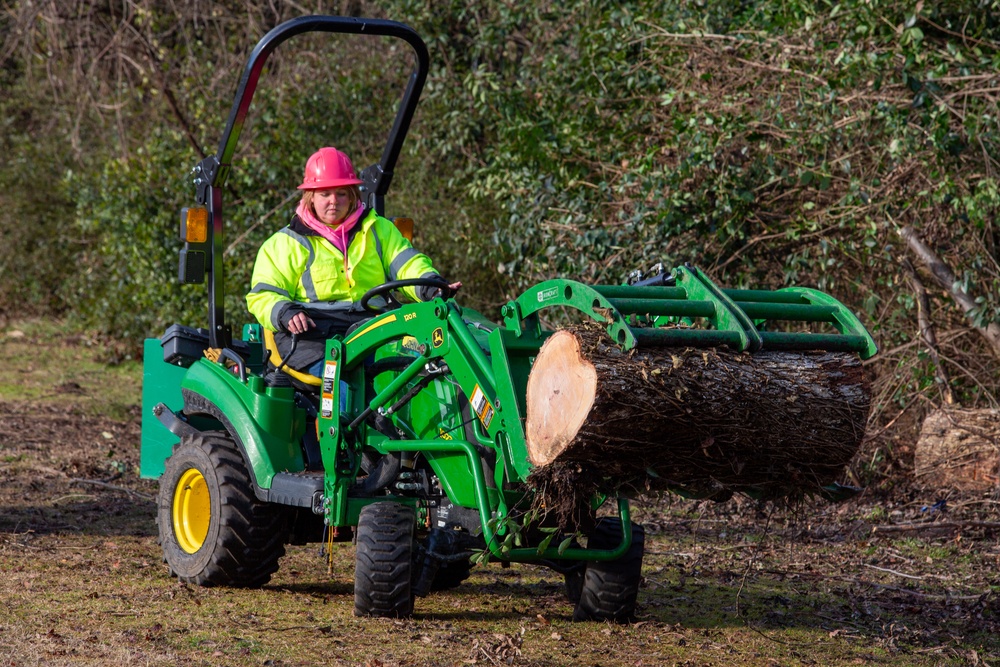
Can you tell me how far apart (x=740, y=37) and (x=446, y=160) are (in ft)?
11.6

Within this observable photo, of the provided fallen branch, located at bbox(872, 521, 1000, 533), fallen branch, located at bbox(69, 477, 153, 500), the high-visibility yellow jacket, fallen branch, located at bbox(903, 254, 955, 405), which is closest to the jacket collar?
the high-visibility yellow jacket

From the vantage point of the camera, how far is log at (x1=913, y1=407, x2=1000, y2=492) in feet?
26.1

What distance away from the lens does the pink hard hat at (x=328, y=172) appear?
575 centimetres

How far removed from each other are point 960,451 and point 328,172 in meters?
4.55

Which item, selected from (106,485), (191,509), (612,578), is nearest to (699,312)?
(612,578)

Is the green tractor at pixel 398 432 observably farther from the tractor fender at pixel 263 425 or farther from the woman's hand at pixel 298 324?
the woman's hand at pixel 298 324

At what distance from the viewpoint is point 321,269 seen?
18.6 ft

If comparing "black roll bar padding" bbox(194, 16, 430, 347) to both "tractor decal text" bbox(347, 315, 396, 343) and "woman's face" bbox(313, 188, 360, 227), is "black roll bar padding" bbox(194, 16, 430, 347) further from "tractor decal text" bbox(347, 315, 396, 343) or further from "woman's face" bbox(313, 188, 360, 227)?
"tractor decal text" bbox(347, 315, 396, 343)

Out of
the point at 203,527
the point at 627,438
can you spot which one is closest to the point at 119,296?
the point at 203,527

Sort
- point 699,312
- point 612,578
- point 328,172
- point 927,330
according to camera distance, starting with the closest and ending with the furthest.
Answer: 1. point 699,312
2. point 612,578
3. point 328,172
4. point 927,330

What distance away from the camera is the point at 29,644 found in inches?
179

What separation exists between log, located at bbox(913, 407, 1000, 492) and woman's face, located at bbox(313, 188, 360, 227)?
433cm

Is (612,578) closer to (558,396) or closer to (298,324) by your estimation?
(558,396)

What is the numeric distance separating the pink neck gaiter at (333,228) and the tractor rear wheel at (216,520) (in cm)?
101
